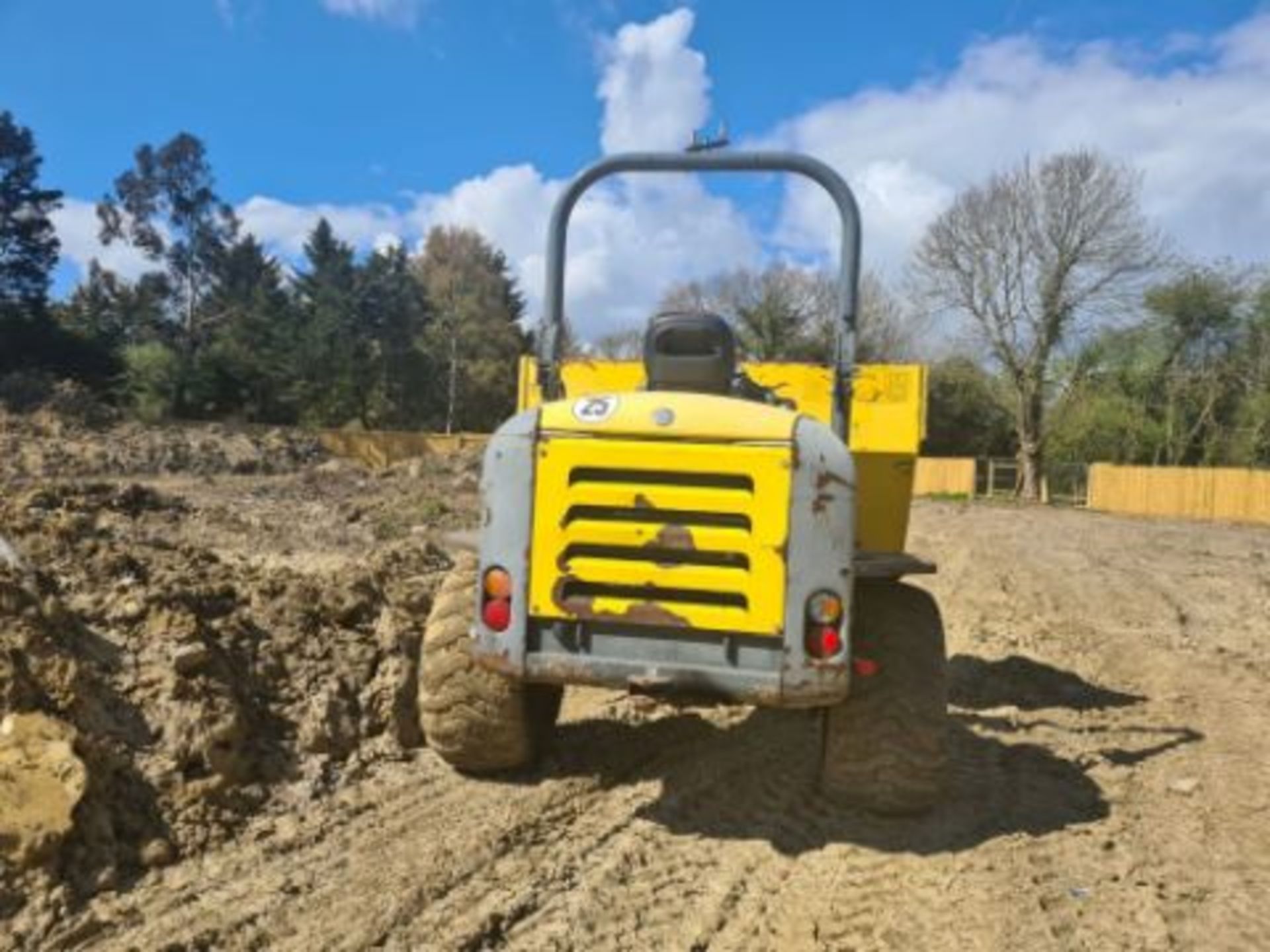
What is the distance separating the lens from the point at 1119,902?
14.1 feet

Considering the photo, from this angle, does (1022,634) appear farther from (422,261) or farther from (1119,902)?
(422,261)

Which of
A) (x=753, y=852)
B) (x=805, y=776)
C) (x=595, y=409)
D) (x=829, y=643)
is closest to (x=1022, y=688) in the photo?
(x=805, y=776)

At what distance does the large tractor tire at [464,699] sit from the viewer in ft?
16.3

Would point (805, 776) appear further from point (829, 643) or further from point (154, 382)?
point (154, 382)

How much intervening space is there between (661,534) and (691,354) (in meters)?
1.09

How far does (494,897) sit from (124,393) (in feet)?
144

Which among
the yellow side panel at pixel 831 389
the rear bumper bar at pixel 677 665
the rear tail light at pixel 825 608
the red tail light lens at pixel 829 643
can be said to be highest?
the yellow side panel at pixel 831 389

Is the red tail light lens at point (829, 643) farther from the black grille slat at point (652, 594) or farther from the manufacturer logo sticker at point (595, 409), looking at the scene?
the manufacturer logo sticker at point (595, 409)

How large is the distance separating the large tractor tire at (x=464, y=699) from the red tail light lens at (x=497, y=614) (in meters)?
0.36

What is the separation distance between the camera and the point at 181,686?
16.3 feet

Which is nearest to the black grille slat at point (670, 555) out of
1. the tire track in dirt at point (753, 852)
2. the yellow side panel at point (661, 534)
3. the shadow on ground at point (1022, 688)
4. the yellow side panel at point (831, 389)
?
the yellow side panel at point (661, 534)

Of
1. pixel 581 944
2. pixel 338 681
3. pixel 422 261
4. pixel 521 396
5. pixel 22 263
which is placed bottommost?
pixel 581 944

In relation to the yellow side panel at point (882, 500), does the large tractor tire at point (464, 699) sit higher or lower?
lower

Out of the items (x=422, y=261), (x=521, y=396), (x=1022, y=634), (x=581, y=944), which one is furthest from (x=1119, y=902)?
(x=422, y=261)
